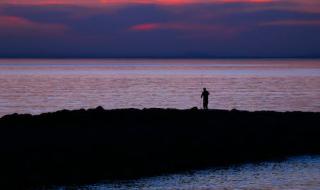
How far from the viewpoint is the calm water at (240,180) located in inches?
893

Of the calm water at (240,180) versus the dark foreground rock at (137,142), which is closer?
the calm water at (240,180)

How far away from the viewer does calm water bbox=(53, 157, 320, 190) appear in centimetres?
2269

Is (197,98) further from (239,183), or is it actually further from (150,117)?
(239,183)

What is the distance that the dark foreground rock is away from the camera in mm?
23312

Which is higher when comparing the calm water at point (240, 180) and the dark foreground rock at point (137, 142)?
Answer: the dark foreground rock at point (137, 142)

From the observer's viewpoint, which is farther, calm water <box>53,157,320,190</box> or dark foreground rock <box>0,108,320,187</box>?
dark foreground rock <box>0,108,320,187</box>

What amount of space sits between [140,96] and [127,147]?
49816 millimetres

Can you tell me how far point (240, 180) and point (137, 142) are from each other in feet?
16.7

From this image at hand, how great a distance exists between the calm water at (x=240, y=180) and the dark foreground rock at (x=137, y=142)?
102cm

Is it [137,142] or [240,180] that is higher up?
[137,142]

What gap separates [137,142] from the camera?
2673 centimetres

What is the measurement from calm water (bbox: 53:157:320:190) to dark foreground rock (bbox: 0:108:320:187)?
40.3 inches

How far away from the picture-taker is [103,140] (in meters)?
26.3

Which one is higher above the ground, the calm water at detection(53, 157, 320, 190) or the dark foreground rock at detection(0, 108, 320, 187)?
the dark foreground rock at detection(0, 108, 320, 187)
